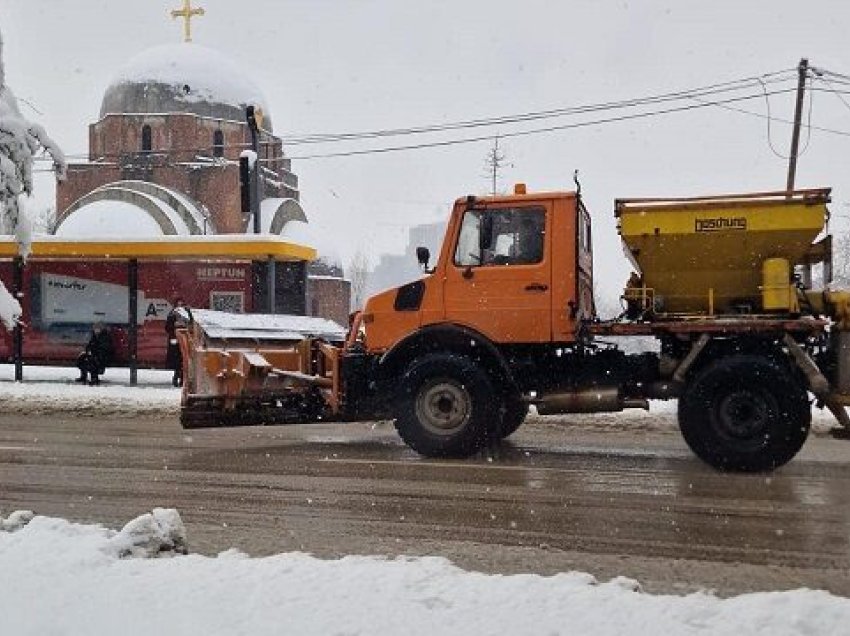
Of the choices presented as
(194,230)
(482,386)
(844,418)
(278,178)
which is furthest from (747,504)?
(278,178)

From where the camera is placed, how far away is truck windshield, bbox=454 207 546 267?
912cm

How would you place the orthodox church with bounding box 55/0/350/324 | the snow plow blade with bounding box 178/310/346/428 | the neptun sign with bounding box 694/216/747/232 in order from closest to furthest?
1. the neptun sign with bounding box 694/216/747/232
2. the snow plow blade with bounding box 178/310/346/428
3. the orthodox church with bounding box 55/0/350/324

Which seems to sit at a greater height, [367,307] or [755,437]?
[367,307]

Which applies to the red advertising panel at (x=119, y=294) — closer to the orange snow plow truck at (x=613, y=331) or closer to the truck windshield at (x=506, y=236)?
the orange snow plow truck at (x=613, y=331)

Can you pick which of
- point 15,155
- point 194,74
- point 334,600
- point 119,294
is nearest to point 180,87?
point 194,74

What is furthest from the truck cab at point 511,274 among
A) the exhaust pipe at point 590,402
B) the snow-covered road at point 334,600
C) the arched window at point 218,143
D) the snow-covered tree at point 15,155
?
the arched window at point 218,143

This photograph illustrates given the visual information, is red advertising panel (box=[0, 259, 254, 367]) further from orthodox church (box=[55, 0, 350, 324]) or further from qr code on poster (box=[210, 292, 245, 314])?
orthodox church (box=[55, 0, 350, 324])

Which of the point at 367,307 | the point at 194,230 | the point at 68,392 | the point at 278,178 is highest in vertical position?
the point at 278,178

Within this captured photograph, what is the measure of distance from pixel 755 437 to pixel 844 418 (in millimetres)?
975

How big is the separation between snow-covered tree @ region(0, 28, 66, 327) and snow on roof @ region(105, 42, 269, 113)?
32.1m

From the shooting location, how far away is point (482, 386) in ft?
30.1

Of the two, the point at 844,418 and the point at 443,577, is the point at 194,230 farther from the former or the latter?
the point at 443,577

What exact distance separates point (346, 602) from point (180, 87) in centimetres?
4086

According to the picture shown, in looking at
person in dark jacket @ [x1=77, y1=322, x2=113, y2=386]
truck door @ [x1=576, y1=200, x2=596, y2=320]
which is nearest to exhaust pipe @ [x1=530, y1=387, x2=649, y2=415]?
truck door @ [x1=576, y1=200, x2=596, y2=320]
